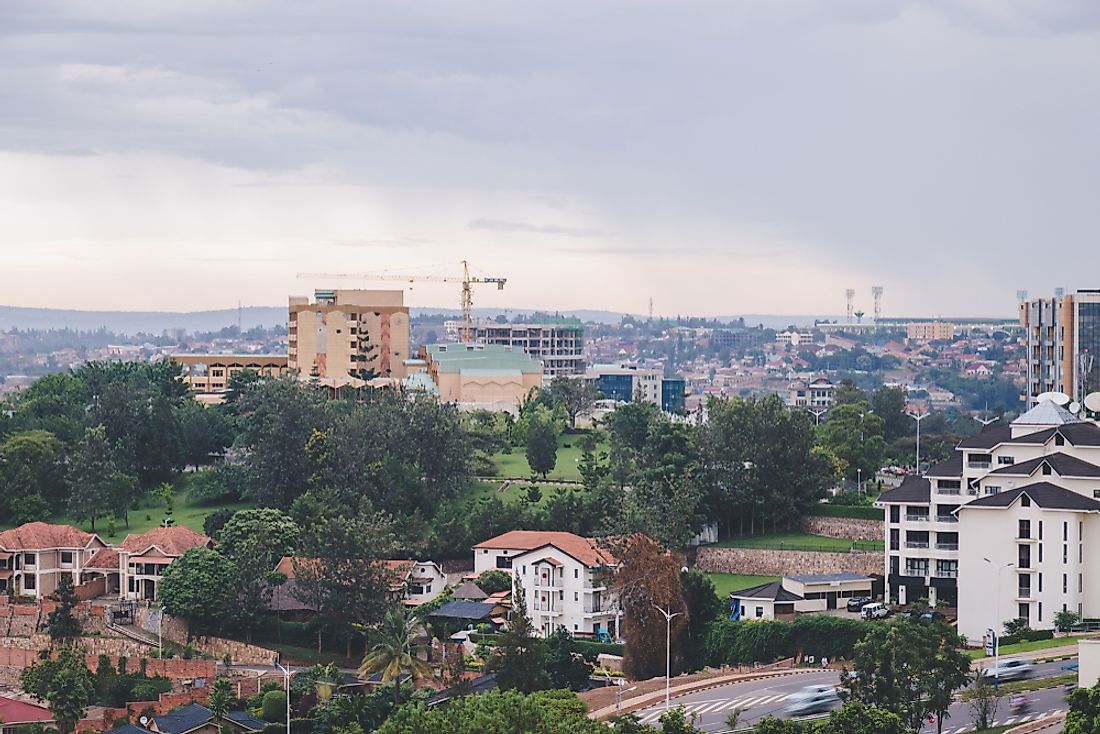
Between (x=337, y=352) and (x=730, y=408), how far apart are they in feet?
146

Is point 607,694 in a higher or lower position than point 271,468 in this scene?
lower

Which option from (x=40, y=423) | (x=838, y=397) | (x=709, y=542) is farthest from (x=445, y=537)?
(x=838, y=397)

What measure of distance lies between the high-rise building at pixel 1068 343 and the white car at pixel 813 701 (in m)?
37.5

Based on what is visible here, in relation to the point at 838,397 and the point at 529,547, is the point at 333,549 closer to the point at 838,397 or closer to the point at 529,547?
the point at 529,547

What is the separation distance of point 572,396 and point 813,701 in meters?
50.8

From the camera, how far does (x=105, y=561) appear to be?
6003 cm

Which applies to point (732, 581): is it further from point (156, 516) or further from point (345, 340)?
point (345, 340)

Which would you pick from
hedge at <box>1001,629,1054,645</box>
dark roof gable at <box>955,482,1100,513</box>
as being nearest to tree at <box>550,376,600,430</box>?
dark roof gable at <box>955,482,1100,513</box>

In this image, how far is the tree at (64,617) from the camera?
5572 centimetres

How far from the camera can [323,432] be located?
68938mm

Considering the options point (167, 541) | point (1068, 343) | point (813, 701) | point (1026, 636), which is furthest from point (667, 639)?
point (1068, 343)

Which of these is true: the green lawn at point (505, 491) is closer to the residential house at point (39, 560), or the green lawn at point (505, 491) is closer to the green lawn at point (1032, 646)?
the residential house at point (39, 560)

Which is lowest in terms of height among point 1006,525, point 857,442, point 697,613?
point 697,613

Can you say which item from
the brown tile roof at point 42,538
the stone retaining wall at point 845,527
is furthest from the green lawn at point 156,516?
the stone retaining wall at point 845,527
